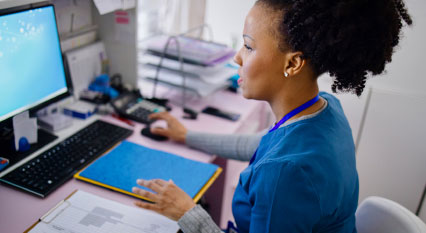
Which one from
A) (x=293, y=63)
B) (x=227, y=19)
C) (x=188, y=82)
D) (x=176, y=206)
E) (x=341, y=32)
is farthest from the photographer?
(x=227, y=19)

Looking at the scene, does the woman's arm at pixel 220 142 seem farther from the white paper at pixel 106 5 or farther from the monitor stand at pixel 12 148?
the white paper at pixel 106 5

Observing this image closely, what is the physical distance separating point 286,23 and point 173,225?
0.60m

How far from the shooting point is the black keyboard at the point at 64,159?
1067mm

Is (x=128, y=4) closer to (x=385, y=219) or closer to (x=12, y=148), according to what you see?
(x=12, y=148)

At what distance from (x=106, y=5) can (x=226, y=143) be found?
0.71 m

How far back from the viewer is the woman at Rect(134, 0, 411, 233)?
793mm

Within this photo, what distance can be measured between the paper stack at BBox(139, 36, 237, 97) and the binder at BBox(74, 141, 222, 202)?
506 mm

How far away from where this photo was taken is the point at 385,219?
1085 millimetres

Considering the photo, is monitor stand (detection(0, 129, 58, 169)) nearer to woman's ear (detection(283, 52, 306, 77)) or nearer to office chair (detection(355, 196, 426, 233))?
woman's ear (detection(283, 52, 306, 77))

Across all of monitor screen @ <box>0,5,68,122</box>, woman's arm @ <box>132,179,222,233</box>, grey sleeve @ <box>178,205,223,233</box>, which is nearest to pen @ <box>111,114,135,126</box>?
monitor screen @ <box>0,5,68,122</box>

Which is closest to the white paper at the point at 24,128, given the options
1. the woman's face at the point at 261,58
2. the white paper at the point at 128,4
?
the white paper at the point at 128,4

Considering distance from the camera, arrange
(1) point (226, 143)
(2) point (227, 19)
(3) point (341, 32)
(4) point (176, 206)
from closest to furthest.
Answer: (3) point (341, 32)
(4) point (176, 206)
(1) point (226, 143)
(2) point (227, 19)

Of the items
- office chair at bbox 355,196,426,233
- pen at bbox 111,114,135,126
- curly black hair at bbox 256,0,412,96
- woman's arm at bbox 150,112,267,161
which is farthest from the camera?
pen at bbox 111,114,135,126

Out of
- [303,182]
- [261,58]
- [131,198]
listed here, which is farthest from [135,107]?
[303,182]
